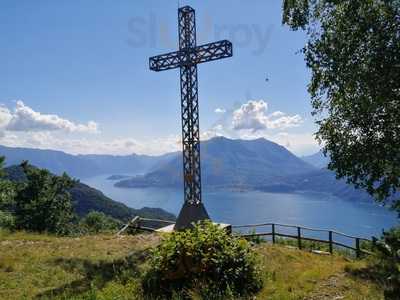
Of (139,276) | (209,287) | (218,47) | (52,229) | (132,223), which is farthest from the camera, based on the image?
(52,229)

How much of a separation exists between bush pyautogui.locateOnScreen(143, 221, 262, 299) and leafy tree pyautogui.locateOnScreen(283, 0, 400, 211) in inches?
180

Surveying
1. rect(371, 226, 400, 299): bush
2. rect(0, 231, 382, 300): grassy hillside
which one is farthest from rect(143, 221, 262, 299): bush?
rect(371, 226, 400, 299): bush

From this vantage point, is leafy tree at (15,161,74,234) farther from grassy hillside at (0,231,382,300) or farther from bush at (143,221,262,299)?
bush at (143,221,262,299)

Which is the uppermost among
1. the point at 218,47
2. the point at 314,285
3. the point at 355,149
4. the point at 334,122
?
the point at 218,47

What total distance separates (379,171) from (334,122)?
2.03 m

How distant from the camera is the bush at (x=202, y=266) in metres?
7.35

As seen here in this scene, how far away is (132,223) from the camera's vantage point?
777 inches

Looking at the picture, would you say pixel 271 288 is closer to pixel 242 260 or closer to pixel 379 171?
pixel 242 260

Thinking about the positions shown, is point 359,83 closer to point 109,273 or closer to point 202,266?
point 202,266

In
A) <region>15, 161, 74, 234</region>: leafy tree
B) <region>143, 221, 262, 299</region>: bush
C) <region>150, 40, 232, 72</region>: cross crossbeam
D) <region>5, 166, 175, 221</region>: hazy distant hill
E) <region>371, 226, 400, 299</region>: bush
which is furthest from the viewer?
<region>5, 166, 175, 221</region>: hazy distant hill

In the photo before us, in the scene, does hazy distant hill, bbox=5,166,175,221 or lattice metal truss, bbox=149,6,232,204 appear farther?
hazy distant hill, bbox=5,166,175,221

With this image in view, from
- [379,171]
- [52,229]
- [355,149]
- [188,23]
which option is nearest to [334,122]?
[355,149]

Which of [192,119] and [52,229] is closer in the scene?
[192,119]

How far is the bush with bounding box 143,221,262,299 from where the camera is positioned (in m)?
7.35
